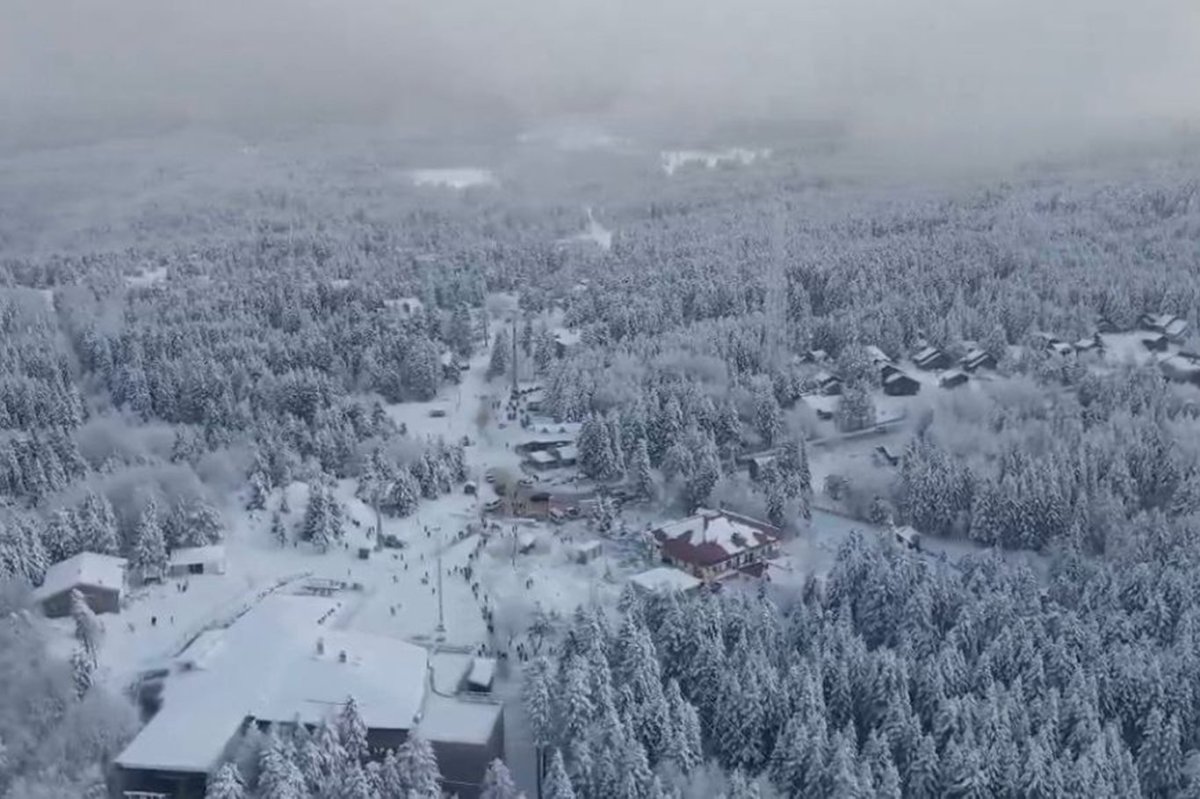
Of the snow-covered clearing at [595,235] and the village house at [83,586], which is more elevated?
the snow-covered clearing at [595,235]

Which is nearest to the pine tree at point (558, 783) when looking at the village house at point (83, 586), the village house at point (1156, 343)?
the village house at point (83, 586)

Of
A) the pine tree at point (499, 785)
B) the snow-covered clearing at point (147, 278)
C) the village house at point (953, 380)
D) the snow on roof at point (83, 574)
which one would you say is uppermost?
the snow-covered clearing at point (147, 278)

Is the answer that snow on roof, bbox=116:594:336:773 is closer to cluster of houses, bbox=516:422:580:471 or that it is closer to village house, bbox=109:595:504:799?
village house, bbox=109:595:504:799

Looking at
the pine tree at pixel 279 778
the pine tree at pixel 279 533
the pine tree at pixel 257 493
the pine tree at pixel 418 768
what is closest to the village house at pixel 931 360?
the pine tree at pixel 257 493

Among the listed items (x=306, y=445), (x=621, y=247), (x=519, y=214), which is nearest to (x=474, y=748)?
(x=306, y=445)

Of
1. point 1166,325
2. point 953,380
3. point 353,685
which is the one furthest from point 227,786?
point 1166,325

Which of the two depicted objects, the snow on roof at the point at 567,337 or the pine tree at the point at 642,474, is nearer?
the pine tree at the point at 642,474

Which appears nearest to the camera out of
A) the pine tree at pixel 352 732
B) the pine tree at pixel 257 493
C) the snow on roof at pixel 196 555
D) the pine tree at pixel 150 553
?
the pine tree at pixel 352 732

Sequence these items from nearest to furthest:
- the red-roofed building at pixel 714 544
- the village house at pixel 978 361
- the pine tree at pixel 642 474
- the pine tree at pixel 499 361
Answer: the red-roofed building at pixel 714 544
the pine tree at pixel 642 474
the village house at pixel 978 361
the pine tree at pixel 499 361

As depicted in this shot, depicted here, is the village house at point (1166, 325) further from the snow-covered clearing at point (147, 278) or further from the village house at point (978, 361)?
the snow-covered clearing at point (147, 278)
